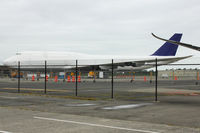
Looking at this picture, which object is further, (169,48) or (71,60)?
(169,48)

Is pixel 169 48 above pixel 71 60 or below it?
above

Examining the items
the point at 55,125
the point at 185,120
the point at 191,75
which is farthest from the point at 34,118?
the point at 191,75

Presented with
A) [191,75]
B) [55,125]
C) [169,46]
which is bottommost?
[55,125]

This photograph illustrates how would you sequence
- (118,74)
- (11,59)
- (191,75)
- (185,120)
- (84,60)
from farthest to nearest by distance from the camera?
(84,60) < (11,59) < (118,74) < (191,75) < (185,120)

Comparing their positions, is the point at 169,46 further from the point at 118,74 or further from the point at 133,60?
the point at 118,74

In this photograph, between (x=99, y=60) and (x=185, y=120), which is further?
Answer: (x=99, y=60)

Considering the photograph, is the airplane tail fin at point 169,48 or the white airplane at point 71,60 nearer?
the white airplane at point 71,60

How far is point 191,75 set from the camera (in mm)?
22828

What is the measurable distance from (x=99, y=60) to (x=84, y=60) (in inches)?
129

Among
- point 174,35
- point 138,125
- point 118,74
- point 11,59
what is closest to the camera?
point 138,125

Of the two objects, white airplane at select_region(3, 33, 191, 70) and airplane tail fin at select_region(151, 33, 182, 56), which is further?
airplane tail fin at select_region(151, 33, 182, 56)

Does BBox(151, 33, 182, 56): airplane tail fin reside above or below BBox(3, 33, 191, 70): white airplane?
above

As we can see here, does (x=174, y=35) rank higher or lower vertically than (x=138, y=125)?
higher

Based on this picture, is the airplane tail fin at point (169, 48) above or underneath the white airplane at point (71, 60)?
above
